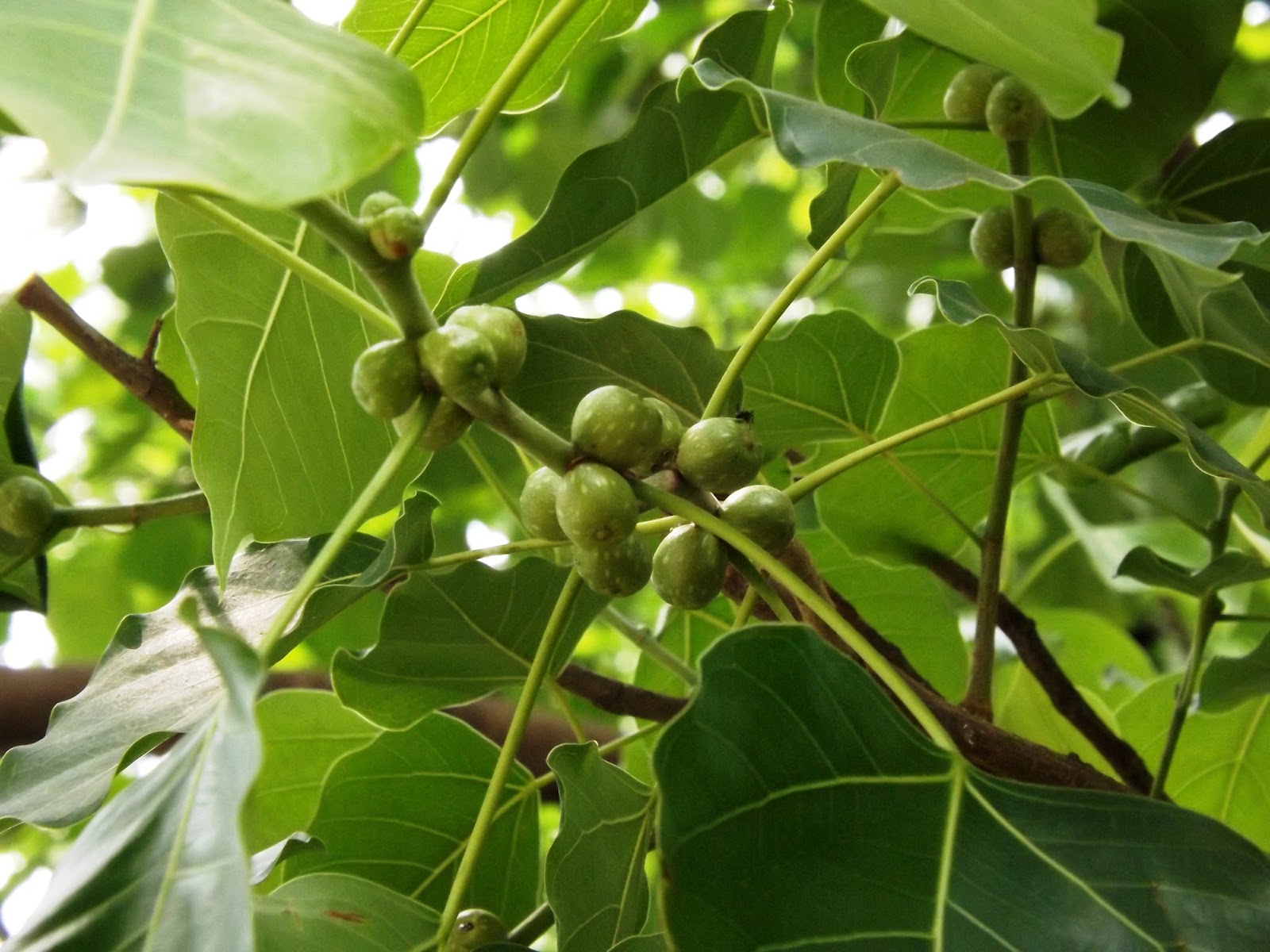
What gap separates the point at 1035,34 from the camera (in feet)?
1.44

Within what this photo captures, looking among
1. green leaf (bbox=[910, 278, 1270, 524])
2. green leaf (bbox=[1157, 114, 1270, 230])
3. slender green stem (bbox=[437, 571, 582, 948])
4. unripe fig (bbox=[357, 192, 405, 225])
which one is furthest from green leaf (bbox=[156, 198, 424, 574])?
green leaf (bbox=[1157, 114, 1270, 230])

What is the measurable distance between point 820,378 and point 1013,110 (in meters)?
0.23

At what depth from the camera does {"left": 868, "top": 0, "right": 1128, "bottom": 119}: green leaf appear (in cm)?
44

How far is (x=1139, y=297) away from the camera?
88 cm

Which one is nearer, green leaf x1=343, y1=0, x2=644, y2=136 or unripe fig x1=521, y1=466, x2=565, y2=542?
unripe fig x1=521, y1=466, x2=565, y2=542

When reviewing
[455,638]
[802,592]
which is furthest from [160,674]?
[802,592]

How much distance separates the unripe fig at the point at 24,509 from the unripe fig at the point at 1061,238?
674 mm

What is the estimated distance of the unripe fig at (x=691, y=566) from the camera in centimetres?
62

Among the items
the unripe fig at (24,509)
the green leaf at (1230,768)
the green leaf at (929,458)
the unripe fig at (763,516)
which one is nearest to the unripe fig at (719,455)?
the unripe fig at (763,516)

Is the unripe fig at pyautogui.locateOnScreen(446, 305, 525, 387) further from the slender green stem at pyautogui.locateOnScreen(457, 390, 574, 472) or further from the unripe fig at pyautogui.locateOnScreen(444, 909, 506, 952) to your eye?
the unripe fig at pyautogui.locateOnScreen(444, 909, 506, 952)

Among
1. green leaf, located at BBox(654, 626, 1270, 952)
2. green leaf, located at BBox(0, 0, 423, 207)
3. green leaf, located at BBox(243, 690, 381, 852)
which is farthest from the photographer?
green leaf, located at BBox(243, 690, 381, 852)

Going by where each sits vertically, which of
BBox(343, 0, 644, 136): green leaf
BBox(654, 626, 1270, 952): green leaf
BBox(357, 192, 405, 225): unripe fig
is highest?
BBox(343, 0, 644, 136): green leaf

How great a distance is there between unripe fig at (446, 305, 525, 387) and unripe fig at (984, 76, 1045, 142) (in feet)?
1.24

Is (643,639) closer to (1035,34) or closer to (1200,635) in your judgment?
(1200,635)
